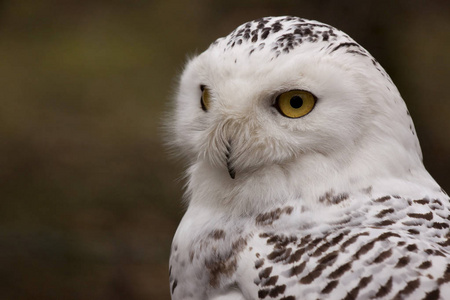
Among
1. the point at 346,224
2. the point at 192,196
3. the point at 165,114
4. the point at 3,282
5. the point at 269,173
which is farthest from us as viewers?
the point at 3,282

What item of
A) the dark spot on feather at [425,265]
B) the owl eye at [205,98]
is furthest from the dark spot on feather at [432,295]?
the owl eye at [205,98]

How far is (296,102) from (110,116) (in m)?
2.57

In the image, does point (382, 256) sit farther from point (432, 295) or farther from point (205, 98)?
point (205, 98)

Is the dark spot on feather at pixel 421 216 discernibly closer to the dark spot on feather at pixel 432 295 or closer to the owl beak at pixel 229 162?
the dark spot on feather at pixel 432 295

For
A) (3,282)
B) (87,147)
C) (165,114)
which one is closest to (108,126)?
(87,147)

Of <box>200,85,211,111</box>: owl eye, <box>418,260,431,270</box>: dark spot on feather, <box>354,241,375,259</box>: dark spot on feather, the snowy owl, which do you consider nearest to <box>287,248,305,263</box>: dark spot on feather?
the snowy owl

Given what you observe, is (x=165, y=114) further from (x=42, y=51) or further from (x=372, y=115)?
(x=42, y=51)

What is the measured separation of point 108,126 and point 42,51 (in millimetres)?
649

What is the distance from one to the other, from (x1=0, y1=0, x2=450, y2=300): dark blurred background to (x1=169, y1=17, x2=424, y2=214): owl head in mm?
2150

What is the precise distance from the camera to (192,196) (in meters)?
1.70

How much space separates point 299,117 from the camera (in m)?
1.43

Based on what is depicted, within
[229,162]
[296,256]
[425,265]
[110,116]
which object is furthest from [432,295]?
[110,116]

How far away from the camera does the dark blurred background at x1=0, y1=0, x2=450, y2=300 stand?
142 inches

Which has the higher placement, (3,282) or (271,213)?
(271,213)
